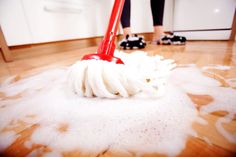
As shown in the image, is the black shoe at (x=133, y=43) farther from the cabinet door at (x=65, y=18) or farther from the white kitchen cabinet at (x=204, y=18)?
the white kitchen cabinet at (x=204, y=18)

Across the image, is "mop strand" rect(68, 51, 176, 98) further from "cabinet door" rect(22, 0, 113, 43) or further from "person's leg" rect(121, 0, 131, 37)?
"person's leg" rect(121, 0, 131, 37)

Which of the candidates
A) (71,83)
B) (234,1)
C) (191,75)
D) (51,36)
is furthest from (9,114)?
(234,1)

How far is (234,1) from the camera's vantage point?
1.55m

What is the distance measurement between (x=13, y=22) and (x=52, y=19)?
302 mm

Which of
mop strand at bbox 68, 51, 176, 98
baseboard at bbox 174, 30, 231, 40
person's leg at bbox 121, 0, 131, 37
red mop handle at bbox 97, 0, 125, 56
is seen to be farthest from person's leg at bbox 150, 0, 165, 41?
mop strand at bbox 68, 51, 176, 98

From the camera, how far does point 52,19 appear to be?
3.82 feet

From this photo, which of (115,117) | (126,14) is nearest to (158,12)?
(126,14)

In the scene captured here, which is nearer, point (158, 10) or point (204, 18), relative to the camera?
point (158, 10)

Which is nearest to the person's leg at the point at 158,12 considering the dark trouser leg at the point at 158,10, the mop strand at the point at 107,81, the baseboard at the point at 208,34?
the dark trouser leg at the point at 158,10

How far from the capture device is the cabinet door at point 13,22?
35.1 inches

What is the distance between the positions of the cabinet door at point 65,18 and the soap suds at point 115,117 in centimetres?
84

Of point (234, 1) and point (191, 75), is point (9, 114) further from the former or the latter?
point (234, 1)

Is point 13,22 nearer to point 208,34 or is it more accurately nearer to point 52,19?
point 52,19

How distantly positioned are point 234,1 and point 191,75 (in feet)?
5.64
